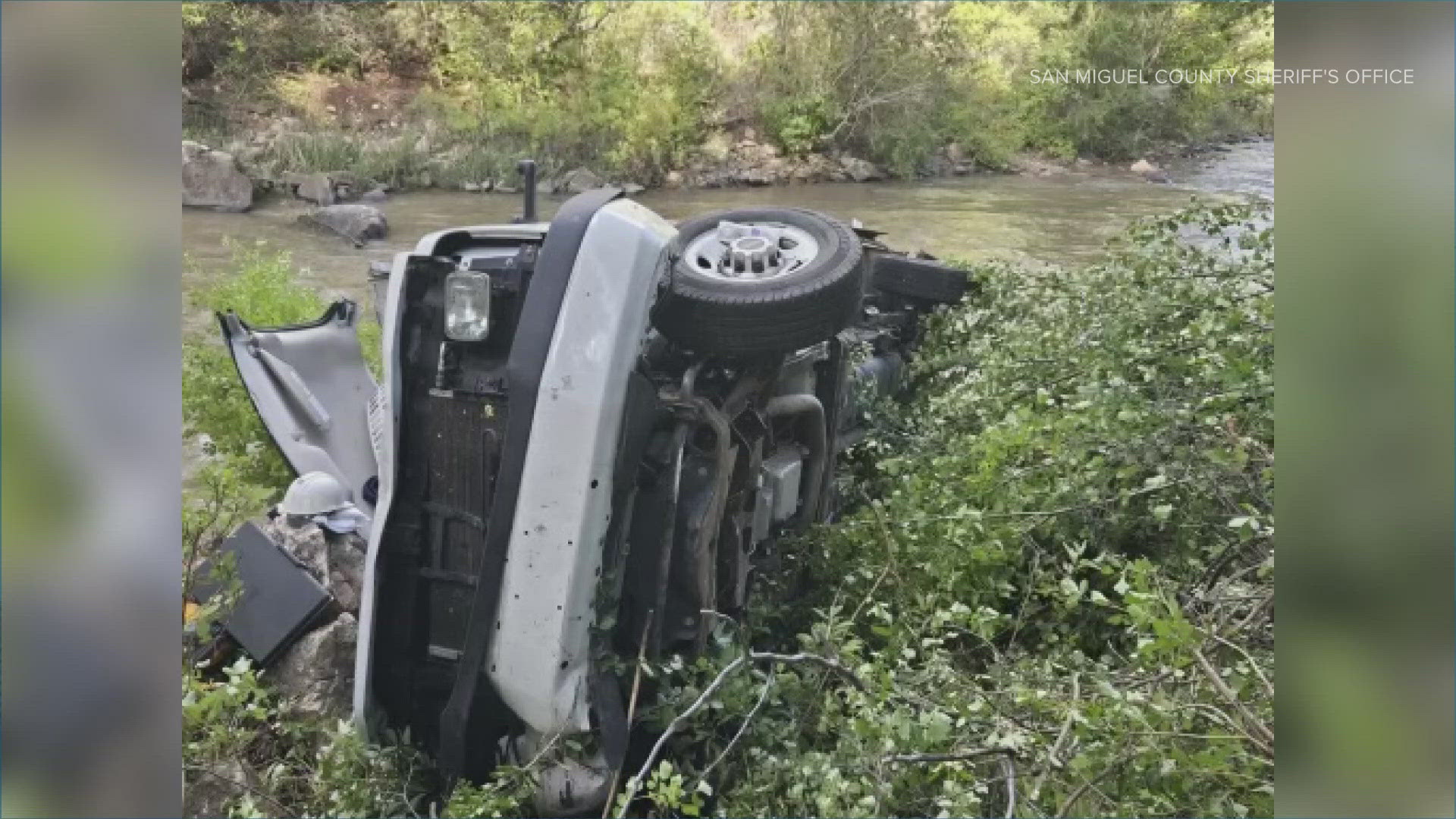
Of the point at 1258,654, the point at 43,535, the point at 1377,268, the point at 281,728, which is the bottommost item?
the point at 281,728

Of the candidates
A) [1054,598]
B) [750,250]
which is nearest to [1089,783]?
[1054,598]

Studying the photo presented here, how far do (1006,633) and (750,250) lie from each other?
3.75 feet

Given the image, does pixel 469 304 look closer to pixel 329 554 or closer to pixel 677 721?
pixel 677 721

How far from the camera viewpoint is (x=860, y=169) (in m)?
17.8

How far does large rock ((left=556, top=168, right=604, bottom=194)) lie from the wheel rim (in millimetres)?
13692

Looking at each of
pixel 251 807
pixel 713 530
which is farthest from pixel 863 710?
pixel 251 807

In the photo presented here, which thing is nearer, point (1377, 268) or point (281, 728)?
point (1377, 268)

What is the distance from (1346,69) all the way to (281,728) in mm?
2382

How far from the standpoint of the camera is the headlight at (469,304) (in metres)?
2.23

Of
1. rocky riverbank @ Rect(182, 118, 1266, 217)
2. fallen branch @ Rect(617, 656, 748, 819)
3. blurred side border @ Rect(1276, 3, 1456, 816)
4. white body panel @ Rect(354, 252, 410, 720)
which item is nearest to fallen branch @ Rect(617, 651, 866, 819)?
fallen branch @ Rect(617, 656, 748, 819)

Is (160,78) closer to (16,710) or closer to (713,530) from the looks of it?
(16,710)

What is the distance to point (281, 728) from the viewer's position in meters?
2.42

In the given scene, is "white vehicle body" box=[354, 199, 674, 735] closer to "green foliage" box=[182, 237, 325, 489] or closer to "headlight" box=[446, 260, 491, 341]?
"headlight" box=[446, 260, 491, 341]

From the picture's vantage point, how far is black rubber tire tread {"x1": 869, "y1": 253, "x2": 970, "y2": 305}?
4.81m
